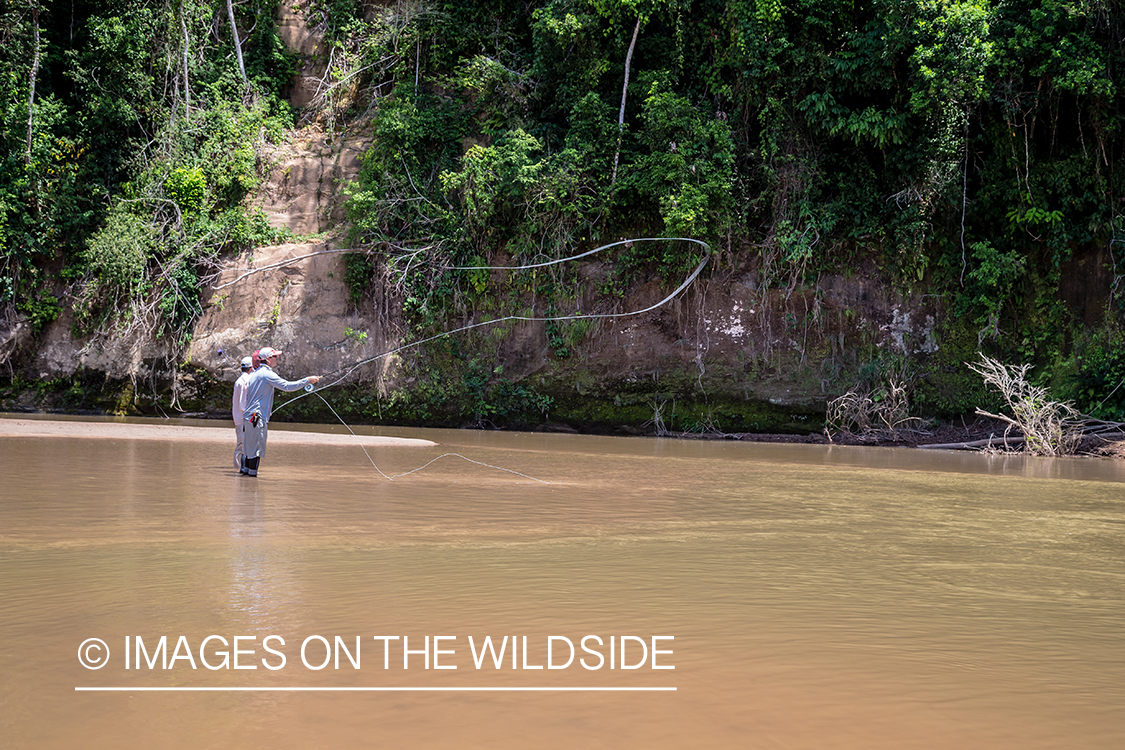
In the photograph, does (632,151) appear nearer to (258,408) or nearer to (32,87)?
(258,408)

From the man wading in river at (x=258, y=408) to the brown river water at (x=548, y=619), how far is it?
1156mm

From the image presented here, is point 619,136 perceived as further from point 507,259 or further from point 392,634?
point 392,634

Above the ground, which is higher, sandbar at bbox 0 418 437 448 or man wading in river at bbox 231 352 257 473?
man wading in river at bbox 231 352 257 473

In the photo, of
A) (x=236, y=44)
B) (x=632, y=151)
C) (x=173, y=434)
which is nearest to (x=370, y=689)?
(x=173, y=434)

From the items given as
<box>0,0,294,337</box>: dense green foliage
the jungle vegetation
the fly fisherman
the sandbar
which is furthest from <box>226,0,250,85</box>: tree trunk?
the fly fisherman

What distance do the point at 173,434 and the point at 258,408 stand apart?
5.01 metres

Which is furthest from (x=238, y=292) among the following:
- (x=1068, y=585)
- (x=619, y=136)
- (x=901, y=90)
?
(x=1068, y=585)

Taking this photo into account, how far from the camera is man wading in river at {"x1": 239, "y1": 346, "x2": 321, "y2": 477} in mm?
8609

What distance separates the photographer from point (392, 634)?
3258mm

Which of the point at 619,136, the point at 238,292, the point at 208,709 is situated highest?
the point at 619,136

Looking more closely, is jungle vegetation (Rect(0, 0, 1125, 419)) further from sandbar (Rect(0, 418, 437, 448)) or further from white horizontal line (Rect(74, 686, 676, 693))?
white horizontal line (Rect(74, 686, 676, 693))

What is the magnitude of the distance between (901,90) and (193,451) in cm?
1354

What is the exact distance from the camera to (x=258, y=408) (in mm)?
8914

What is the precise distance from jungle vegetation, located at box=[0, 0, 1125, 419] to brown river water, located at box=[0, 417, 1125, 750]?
10314 mm
